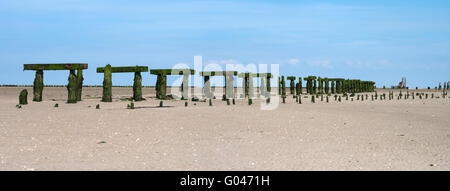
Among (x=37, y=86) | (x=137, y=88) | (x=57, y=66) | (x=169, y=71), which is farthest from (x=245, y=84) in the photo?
(x=37, y=86)

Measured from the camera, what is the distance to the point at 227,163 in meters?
8.97

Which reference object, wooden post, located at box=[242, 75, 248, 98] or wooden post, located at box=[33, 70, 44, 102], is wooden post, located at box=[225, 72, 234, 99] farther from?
wooden post, located at box=[33, 70, 44, 102]


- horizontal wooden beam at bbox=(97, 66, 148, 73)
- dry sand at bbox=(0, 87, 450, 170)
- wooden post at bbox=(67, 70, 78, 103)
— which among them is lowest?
dry sand at bbox=(0, 87, 450, 170)

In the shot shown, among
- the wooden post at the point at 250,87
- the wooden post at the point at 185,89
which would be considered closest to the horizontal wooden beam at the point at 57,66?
the wooden post at the point at 185,89

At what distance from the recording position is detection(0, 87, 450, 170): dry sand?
8969 mm

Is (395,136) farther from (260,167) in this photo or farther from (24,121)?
(24,121)

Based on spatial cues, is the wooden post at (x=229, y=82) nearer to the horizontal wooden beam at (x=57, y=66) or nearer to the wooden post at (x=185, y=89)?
the wooden post at (x=185, y=89)

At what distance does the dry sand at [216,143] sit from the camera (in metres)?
8.97

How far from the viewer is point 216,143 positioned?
1163 cm

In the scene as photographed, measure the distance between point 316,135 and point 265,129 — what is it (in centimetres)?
177

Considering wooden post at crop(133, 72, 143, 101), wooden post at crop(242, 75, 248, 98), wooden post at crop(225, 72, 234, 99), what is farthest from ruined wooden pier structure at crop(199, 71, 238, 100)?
wooden post at crop(133, 72, 143, 101)

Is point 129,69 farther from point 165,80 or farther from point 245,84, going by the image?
point 245,84
